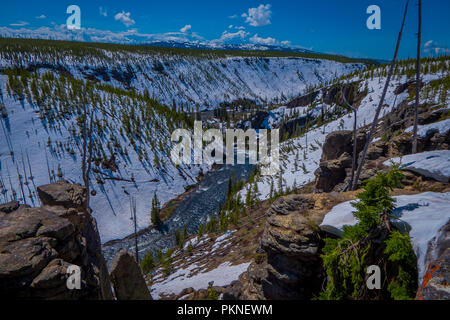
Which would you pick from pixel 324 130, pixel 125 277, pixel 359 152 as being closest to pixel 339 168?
pixel 359 152

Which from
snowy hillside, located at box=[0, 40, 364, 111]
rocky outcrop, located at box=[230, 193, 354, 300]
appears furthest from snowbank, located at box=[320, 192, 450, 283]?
snowy hillside, located at box=[0, 40, 364, 111]

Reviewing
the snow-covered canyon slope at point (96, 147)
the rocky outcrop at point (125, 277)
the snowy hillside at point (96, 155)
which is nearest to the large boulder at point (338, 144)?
the rocky outcrop at point (125, 277)

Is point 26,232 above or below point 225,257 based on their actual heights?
above

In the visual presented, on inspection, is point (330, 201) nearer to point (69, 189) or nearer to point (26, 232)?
point (26, 232)

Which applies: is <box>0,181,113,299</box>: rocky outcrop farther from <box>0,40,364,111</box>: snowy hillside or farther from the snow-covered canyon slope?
<box>0,40,364,111</box>: snowy hillside

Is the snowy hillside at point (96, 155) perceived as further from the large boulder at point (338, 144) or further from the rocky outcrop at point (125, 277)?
the large boulder at point (338, 144)

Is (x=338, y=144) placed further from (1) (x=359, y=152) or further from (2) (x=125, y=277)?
(2) (x=125, y=277)

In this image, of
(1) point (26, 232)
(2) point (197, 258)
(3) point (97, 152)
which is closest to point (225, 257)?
(2) point (197, 258)

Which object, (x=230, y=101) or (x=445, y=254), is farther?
(x=230, y=101)
